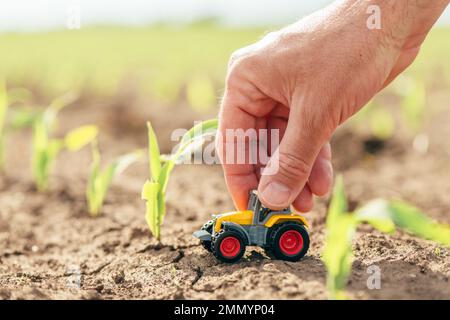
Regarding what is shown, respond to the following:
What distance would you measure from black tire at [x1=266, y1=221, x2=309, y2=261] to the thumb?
9cm

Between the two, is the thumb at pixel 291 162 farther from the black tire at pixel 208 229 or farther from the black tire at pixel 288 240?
the black tire at pixel 208 229

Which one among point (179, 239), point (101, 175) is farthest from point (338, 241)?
point (101, 175)

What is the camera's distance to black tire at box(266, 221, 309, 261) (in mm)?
2191

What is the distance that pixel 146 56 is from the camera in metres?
11.0

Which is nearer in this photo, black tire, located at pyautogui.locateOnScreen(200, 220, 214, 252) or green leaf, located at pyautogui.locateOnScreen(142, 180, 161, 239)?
black tire, located at pyautogui.locateOnScreen(200, 220, 214, 252)

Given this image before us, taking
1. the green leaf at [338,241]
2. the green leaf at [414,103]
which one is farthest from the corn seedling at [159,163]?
the green leaf at [414,103]

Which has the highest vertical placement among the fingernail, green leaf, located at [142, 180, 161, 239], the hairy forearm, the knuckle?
the hairy forearm

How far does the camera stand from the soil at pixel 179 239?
2.01 meters

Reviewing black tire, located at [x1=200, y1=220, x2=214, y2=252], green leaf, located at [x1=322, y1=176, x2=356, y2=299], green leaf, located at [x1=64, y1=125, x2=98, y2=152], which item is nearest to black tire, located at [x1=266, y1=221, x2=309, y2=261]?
black tire, located at [x1=200, y1=220, x2=214, y2=252]

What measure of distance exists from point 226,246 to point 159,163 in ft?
1.64

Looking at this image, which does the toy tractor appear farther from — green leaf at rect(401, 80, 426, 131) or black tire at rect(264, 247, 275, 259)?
green leaf at rect(401, 80, 426, 131)

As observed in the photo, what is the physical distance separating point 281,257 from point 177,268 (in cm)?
40

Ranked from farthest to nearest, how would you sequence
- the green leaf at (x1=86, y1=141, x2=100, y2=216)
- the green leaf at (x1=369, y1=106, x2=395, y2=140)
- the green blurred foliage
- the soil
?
the green blurred foliage → the green leaf at (x1=369, y1=106, x2=395, y2=140) → the green leaf at (x1=86, y1=141, x2=100, y2=216) → the soil

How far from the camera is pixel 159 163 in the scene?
8.20 feet
